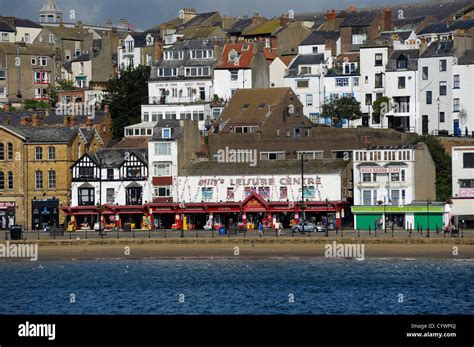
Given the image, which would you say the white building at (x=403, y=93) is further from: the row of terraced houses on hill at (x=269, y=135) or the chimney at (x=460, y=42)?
the chimney at (x=460, y=42)

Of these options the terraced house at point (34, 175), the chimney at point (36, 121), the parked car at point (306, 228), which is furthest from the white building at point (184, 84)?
the parked car at point (306, 228)

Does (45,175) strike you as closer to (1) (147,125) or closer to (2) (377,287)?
(1) (147,125)

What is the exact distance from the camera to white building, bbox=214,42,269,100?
393 feet

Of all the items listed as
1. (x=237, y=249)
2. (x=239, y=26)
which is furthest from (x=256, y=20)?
(x=237, y=249)

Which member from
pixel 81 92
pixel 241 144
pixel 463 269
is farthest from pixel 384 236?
pixel 81 92

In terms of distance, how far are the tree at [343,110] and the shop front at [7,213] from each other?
31.5m

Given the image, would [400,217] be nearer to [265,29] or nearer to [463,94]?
[463,94]

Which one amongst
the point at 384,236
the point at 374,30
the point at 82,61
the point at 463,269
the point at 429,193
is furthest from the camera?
the point at 82,61

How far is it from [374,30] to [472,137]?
75.2 ft

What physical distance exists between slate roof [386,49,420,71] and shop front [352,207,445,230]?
2439cm

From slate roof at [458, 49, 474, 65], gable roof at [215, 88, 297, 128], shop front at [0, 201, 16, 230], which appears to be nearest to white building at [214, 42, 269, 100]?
gable roof at [215, 88, 297, 128]

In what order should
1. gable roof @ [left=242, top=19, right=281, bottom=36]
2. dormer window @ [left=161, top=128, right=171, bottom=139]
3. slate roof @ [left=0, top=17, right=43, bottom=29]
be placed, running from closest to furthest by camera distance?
dormer window @ [left=161, top=128, right=171, bottom=139] → gable roof @ [left=242, top=19, right=281, bottom=36] → slate roof @ [left=0, top=17, right=43, bottom=29]

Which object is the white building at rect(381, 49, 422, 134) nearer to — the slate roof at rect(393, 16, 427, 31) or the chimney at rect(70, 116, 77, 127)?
the slate roof at rect(393, 16, 427, 31)

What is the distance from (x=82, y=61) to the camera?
495 ft
